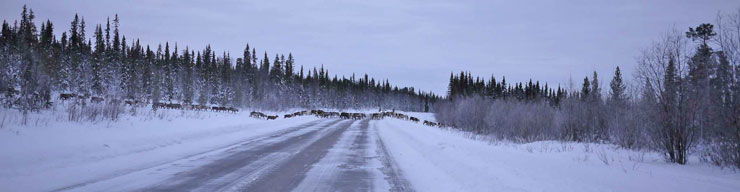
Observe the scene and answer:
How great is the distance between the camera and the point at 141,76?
72312 mm

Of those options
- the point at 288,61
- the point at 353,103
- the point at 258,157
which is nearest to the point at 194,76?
the point at 288,61

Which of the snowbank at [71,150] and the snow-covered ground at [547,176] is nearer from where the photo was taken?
the snow-covered ground at [547,176]

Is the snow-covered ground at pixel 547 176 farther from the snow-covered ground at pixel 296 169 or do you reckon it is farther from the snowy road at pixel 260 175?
the snowy road at pixel 260 175

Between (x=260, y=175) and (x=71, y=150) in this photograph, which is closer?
(x=260, y=175)

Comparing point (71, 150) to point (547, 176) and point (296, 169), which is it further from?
point (547, 176)

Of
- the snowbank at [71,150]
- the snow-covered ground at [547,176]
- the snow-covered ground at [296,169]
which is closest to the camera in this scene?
the snow-covered ground at [547,176]

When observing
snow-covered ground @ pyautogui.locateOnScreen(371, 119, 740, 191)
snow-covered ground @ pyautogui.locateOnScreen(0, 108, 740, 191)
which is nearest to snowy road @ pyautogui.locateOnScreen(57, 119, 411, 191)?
snow-covered ground @ pyautogui.locateOnScreen(0, 108, 740, 191)

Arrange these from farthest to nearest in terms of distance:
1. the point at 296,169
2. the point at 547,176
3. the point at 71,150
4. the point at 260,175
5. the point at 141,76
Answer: the point at 141,76 → the point at 71,150 → the point at 296,169 → the point at 260,175 → the point at 547,176

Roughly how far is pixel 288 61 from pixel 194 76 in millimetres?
30417

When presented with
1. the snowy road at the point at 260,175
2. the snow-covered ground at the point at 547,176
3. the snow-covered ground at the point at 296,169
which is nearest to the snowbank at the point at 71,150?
the snow-covered ground at the point at 296,169

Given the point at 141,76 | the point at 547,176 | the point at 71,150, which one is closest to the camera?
the point at 547,176

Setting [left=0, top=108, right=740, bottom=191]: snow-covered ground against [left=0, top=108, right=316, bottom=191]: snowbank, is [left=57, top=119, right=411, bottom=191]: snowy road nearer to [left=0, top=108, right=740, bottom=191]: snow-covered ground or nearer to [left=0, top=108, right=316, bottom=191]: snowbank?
[left=0, top=108, right=740, bottom=191]: snow-covered ground

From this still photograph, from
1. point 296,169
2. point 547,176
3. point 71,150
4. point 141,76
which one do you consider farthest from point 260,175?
point 141,76

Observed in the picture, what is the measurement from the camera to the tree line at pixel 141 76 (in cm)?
1639
